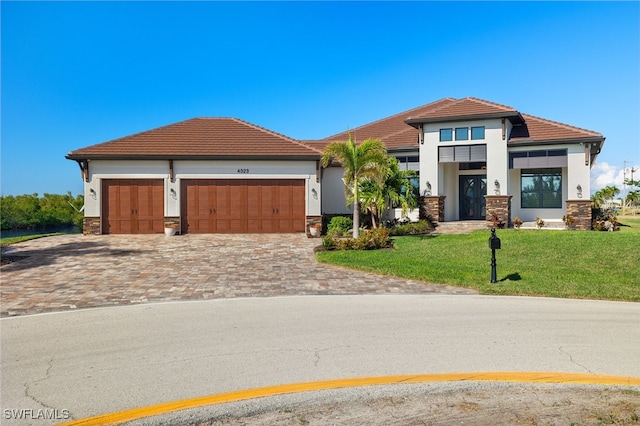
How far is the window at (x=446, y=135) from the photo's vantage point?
2242 centimetres

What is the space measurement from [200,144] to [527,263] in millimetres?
15899

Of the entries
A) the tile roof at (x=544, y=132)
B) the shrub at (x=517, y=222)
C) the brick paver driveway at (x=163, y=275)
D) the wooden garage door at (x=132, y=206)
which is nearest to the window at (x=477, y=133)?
the tile roof at (x=544, y=132)

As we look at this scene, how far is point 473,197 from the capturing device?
24391 millimetres

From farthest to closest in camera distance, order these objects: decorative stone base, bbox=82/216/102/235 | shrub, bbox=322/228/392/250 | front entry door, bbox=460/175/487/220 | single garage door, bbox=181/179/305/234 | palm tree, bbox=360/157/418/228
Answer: front entry door, bbox=460/175/487/220, single garage door, bbox=181/179/305/234, decorative stone base, bbox=82/216/102/235, palm tree, bbox=360/157/418/228, shrub, bbox=322/228/392/250

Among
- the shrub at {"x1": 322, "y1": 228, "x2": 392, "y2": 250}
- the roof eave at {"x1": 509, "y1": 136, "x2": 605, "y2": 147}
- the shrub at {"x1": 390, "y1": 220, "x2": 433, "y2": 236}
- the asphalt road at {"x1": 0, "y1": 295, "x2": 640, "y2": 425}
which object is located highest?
the roof eave at {"x1": 509, "y1": 136, "x2": 605, "y2": 147}

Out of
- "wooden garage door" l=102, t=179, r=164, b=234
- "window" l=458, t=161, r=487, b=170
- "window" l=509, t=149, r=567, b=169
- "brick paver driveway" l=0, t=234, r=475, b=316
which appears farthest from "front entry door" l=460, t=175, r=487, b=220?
"wooden garage door" l=102, t=179, r=164, b=234

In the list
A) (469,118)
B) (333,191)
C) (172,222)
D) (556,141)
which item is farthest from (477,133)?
(172,222)

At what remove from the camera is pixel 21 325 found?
21.6ft

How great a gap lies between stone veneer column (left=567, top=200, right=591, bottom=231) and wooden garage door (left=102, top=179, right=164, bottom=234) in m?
19.5

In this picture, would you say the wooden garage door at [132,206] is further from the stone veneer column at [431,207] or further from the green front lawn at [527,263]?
the stone veneer column at [431,207]

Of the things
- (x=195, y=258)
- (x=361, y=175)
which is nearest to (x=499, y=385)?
(x=195, y=258)

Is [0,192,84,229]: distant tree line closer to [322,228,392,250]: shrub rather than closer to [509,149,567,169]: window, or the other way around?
[322,228,392,250]: shrub

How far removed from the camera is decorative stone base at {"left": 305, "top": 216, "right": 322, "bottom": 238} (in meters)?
19.9

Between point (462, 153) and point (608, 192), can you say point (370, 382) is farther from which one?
point (608, 192)
